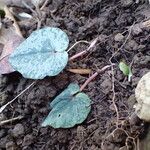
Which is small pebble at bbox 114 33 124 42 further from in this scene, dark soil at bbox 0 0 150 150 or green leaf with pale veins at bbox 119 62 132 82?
green leaf with pale veins at bbox 119 62 132 82

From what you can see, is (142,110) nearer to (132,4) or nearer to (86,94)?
(86,94)

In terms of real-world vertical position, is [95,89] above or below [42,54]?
below

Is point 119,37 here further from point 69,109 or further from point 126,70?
point 69,109

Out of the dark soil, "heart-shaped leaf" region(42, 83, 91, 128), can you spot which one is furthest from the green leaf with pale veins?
"heart-shaped leaf" region(42, 83, 91, 128)

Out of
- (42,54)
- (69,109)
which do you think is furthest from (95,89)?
(42,54)

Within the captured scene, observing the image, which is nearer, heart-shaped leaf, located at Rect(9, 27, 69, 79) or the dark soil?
the dark soil

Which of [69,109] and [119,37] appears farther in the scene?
[119,37]

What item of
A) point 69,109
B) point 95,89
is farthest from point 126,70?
point 69,109

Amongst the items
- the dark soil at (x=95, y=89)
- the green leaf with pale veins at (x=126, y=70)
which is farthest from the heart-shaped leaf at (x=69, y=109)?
the green leaf with pale veins at (x=126, y=70)
